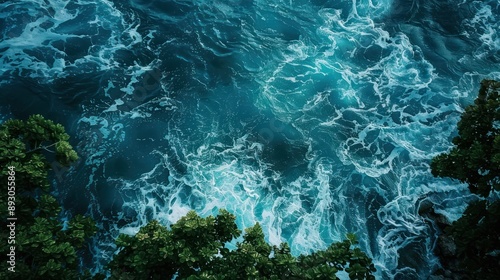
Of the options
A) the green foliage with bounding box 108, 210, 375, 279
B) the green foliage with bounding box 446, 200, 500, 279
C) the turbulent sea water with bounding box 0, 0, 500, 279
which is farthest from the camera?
the turbulent sea water with bounding box 0, 0, 500, 279

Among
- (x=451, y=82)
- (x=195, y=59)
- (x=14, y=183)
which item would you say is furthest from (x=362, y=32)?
(x=14, y=183)

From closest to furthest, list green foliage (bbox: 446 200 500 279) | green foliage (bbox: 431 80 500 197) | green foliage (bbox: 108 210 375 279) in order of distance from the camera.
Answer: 1. green foliage (bbox: 108 210 375 279)
2. green foliage (bbox: 431 80 500 197)
3. green foliage (bbox: 446 200 500 279)

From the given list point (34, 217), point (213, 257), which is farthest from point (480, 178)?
point (34, 217)

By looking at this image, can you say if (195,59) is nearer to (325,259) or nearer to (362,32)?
(362,32)

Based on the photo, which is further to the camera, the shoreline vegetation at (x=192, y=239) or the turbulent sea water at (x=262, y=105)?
the turbulent sea water at (x=262, y=105)

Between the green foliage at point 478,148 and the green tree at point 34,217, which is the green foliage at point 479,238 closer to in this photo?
the green foliage at point 478,148

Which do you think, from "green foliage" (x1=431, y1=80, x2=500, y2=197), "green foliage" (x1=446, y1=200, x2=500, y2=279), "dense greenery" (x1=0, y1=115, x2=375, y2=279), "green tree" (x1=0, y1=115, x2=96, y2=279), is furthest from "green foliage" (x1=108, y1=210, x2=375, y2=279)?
"green foliage" (x1=431, y1=80, x2=500, y2=197)

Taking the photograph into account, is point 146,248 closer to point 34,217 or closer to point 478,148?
point 34,217

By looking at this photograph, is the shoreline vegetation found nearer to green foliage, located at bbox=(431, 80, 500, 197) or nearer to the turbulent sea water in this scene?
green foliage, located at bbox=(431, 80, 500, 197)

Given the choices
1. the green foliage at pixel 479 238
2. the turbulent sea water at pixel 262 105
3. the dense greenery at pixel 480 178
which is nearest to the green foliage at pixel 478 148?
the dense greenery at pixel 480 178
